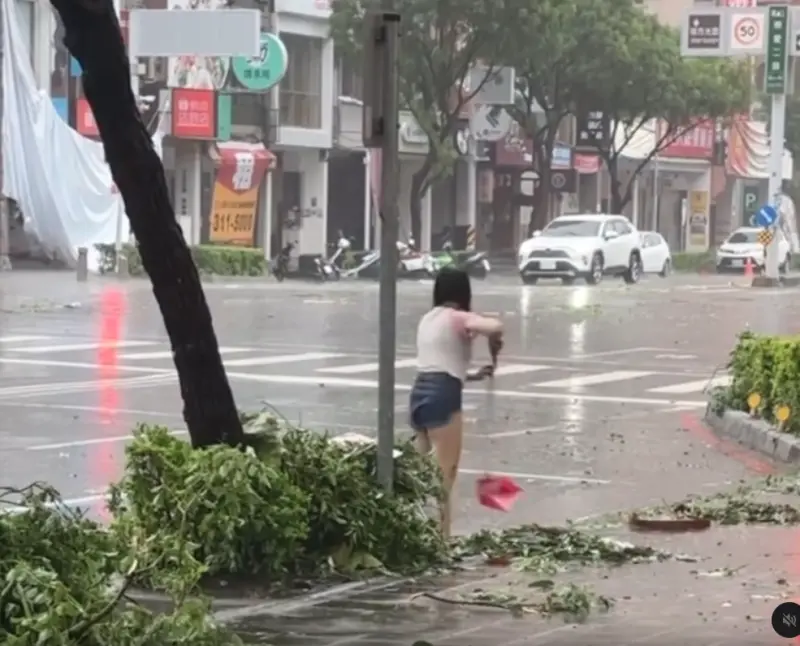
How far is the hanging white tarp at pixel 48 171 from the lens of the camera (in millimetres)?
42781

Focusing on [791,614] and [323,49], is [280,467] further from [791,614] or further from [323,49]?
[323,49]

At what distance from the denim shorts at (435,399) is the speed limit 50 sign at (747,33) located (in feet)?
143

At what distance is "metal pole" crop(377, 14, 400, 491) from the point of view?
365 inches

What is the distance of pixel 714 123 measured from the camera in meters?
76.1

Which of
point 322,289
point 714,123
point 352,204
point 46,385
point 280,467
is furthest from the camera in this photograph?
point 714,123

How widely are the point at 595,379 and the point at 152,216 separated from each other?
1350cm

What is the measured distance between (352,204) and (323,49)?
5875 mm

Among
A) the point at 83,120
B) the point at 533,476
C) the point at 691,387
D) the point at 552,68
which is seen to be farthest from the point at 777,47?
the point at 533,476

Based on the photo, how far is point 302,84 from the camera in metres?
54.8

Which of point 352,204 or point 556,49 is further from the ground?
point 556,49

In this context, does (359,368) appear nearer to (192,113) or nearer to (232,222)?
(192,113)

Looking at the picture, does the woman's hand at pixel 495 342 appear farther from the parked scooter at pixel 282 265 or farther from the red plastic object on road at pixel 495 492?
→ the parked scooter at pixel 282 265

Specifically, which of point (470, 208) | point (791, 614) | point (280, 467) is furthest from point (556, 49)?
point (791, 614)

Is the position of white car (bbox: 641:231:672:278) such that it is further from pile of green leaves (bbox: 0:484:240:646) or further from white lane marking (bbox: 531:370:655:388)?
pile of green leaves (bbox: 0:484:240:646)
